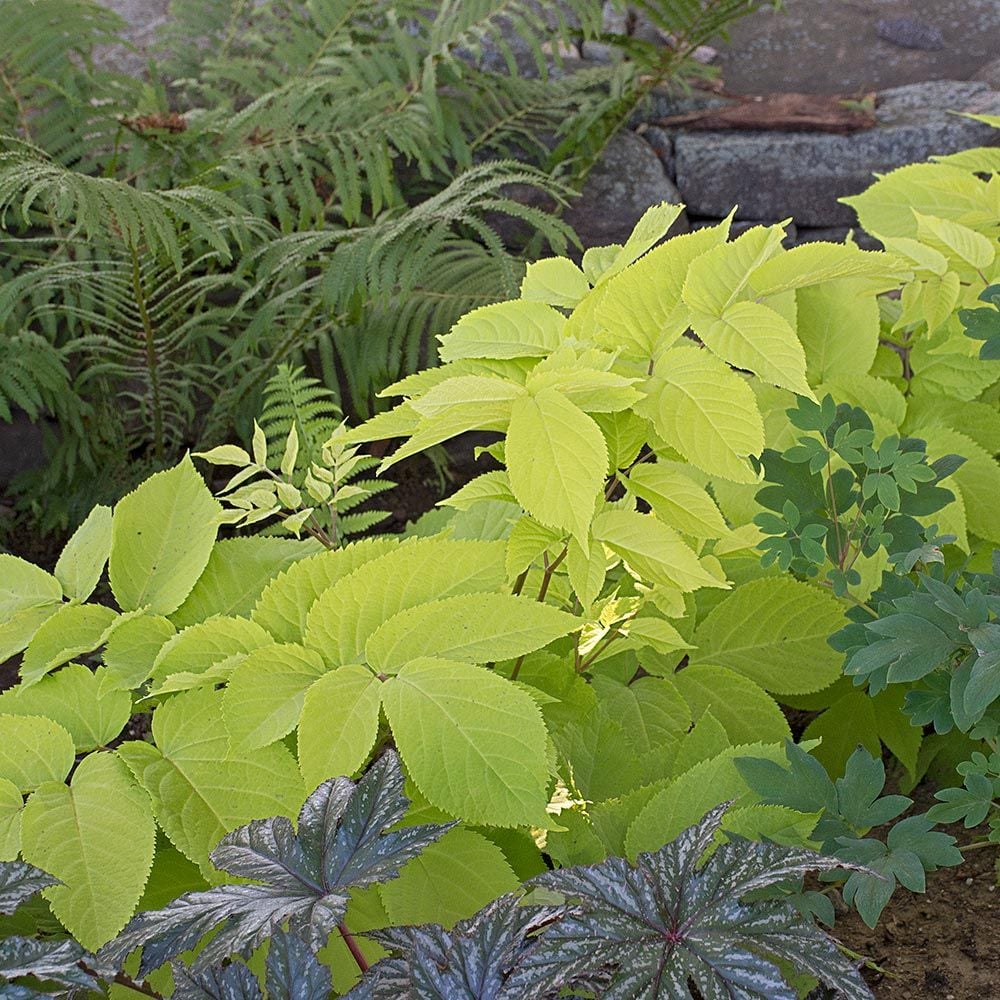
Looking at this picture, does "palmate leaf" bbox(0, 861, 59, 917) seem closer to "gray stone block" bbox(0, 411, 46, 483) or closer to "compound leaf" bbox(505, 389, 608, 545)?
"compound leaf" bbox(505, 389, 608, 545)

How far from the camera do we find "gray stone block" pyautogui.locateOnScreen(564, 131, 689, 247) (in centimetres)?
336

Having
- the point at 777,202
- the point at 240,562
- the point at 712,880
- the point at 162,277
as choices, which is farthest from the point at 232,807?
the point at 777,202

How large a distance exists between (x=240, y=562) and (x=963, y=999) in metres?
0.70

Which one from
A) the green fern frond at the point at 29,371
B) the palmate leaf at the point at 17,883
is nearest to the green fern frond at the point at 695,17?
the green fern frond at the point at 29,371

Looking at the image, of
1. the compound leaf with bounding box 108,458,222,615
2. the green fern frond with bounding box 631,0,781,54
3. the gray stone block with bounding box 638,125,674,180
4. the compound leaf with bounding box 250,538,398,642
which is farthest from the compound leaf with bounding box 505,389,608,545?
the gray stone block with bounding box 638,125,674,180

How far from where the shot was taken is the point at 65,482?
2.65m

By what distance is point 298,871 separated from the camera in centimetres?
64

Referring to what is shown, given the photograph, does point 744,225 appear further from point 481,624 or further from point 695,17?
point 481,624

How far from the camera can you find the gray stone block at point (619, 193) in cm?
336

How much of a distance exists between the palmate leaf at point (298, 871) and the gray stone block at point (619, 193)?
9.17 feet

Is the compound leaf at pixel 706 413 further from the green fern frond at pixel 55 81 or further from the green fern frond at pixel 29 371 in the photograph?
the green fern frond at pixel 55 81

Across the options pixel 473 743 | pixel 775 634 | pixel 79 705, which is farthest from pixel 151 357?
pixel 473 743

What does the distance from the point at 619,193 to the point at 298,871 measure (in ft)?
10.1

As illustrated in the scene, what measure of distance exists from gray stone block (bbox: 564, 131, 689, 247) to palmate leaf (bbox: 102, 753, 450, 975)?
2.80 m
